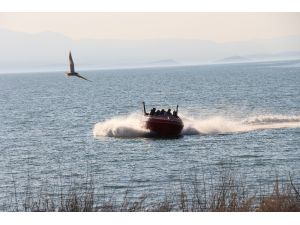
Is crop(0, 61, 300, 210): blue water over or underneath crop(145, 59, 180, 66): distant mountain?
underneath

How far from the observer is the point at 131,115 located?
1970cm

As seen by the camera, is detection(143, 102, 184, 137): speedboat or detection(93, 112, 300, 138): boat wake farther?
detection(93, 112, 300, 138): boat wake

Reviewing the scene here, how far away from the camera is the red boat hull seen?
1862 cm

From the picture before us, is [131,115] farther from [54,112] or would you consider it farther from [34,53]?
[34,53]

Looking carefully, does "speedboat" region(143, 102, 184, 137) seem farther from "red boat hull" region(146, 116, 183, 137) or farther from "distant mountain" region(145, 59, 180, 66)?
"distant mountain" region(145, 59, 180, 66)

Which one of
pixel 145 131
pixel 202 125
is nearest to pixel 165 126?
pixel 145 131

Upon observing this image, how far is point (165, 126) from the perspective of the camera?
18.8 m

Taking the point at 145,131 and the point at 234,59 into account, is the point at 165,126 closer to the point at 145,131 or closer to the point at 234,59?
the point at 145,131

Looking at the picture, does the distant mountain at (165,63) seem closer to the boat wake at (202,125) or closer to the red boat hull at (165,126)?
the red boat hull at (165,126)

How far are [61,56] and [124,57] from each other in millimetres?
858

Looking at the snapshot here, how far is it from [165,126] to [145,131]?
86 cm

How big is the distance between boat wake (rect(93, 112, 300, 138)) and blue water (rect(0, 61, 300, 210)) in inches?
1.2

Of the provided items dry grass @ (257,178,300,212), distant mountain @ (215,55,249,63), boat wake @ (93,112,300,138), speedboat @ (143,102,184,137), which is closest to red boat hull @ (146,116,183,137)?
speedboat @ (143,102,184,137)
